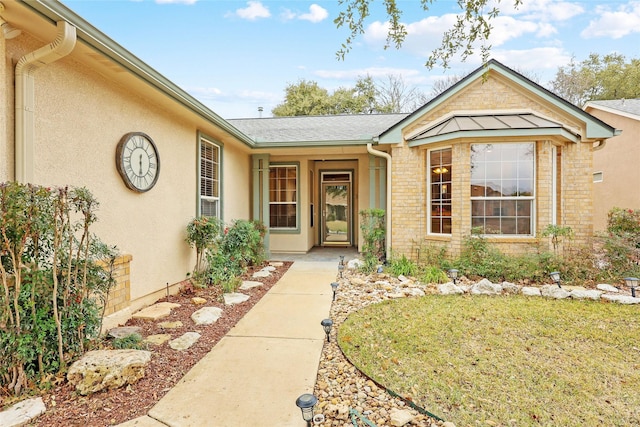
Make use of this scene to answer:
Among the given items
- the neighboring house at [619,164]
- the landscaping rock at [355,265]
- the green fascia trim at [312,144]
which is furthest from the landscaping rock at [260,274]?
the neighboring house at [619,164]

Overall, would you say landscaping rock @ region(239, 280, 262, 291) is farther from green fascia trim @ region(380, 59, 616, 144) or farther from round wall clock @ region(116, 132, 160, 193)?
green fascia trim @ region(380, 59, 616, 144)

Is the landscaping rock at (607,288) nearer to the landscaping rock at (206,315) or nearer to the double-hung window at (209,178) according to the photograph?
the landscaping rock at (206,315)

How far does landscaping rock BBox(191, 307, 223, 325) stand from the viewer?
4.06 m

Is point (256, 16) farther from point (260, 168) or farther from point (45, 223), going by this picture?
point (45, 223)

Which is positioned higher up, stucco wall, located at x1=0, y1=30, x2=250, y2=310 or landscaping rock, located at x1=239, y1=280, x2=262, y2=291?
stucco wall, located at x1=0, y1=30, x2=250, y2=310

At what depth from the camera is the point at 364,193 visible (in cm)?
924

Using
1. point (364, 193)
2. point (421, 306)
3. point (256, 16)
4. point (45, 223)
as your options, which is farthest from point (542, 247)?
point (256, 16)

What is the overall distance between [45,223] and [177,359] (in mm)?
1642

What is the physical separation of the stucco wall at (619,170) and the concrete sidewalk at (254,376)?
1113 centimetres

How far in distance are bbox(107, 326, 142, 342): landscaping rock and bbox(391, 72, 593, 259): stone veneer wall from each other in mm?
5222

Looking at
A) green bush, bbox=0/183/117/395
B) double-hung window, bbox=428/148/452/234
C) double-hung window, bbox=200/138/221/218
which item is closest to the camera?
green bush, bbox=0/183/117/395

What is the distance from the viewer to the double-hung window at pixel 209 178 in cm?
635

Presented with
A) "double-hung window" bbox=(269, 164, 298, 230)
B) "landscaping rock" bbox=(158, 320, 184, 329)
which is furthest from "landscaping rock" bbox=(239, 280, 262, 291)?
"double-hung window" bbox=(269, 164, 298, 230)

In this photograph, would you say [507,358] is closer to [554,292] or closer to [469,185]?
[554,292]
